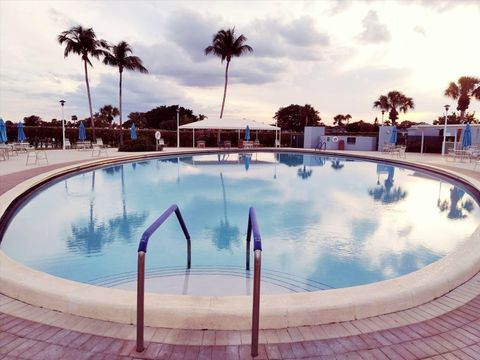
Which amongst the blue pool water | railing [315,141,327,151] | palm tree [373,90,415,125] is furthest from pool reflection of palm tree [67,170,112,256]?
palm tree [373,90,415,125]

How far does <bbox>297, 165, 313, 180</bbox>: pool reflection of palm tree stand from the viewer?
1545cm

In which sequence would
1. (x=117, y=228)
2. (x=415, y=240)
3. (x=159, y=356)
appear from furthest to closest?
(x=117, y=228) < (x=415, y=240) < (x=159, y=356)

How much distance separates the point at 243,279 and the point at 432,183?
11.5 metres

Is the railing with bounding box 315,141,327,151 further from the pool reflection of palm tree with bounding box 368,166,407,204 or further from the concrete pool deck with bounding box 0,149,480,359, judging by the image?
the concrete pool deck with bounding box 0,149,480,359

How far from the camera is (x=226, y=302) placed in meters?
3.03

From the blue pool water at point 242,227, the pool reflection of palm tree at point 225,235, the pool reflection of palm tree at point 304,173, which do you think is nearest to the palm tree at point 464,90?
the pool reflection of palm tree at point 304,173

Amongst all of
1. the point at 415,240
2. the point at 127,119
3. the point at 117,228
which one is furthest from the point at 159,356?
the point at 127,119

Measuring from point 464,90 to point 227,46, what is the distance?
93.3 feet

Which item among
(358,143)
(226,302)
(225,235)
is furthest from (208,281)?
(358,143)

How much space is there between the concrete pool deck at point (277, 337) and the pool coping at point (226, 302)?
65mm

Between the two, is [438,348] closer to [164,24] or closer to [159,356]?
[159,356]

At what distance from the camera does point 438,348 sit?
101 inches

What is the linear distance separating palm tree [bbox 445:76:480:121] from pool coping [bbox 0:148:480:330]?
4411cm

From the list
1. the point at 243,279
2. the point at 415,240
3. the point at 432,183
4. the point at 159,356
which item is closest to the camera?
the point at 159,356
